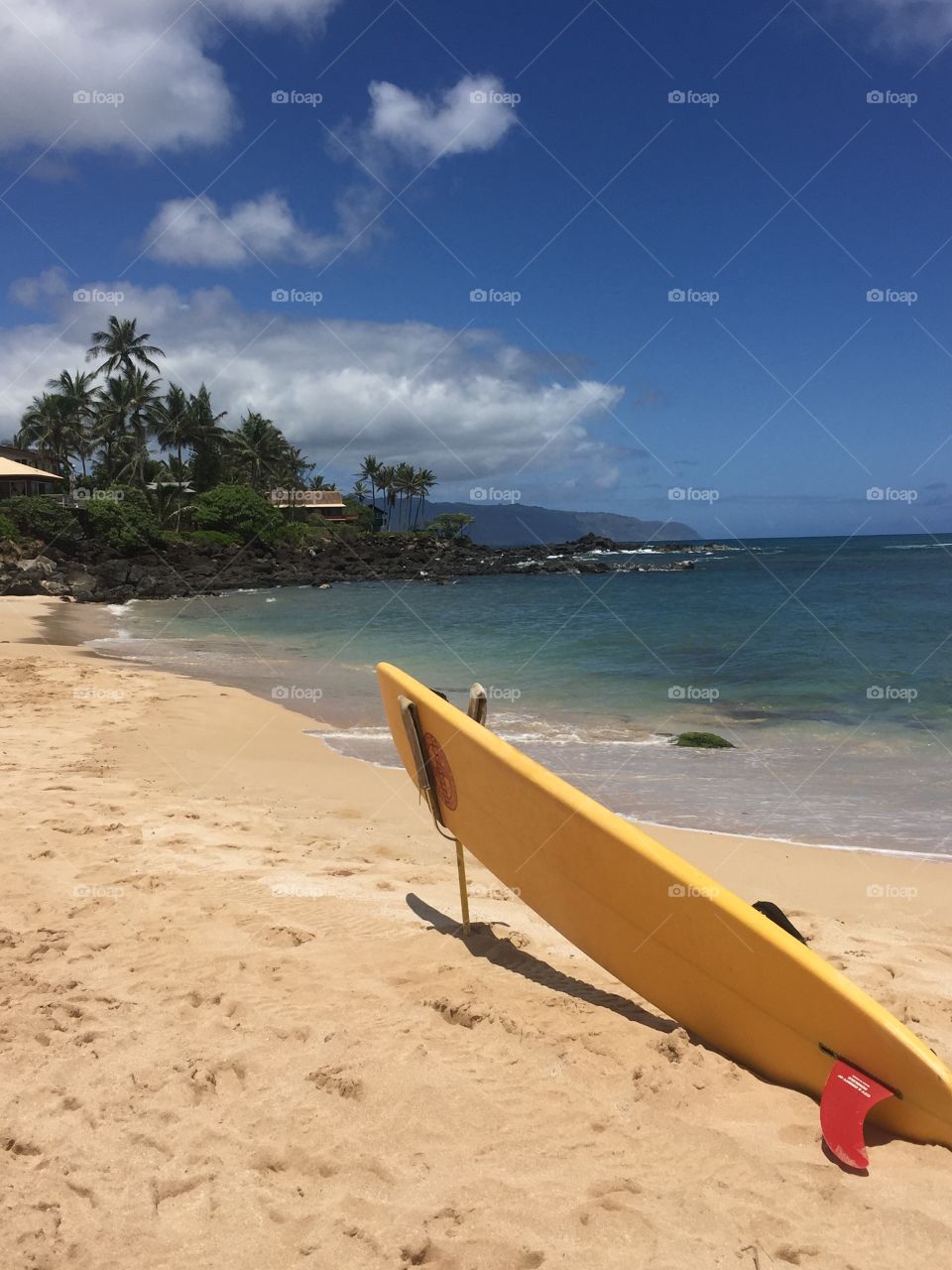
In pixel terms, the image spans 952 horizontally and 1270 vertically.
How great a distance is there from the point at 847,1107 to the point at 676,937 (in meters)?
0.74

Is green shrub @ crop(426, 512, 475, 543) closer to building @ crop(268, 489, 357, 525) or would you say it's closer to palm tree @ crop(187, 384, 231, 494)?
building @ crop(268, 489, 357, 525)

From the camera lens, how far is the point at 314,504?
65875 millimetres

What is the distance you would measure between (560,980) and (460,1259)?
67.1 inches

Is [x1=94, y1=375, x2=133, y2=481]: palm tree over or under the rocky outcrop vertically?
over

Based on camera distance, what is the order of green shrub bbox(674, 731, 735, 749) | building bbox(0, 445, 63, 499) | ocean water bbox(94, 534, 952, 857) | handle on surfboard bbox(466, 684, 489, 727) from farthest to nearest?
building bbox(0, 445, 63, 499), green shrub bbox(674, 731, 735, 749), ocean water bbox(94, 534, 952, 857), handle on surfboard bbox(466, 684, 489, 727)

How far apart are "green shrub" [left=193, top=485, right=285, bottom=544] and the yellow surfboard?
47.2 metres

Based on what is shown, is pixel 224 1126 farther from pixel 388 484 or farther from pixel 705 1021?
pixel 388 484

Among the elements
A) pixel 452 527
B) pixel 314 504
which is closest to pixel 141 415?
pixel 314 504

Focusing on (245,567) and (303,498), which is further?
(303,498)

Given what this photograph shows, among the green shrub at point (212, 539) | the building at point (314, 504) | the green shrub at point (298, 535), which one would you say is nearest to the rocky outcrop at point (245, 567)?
the green shrub at point (212, 539)

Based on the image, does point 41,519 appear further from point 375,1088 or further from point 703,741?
point 375,1088

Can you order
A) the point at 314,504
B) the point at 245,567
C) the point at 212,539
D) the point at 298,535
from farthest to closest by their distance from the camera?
1. the point at 314,504
2. the point at 298,535
3. the point at 212,539
4. the point at 245,567

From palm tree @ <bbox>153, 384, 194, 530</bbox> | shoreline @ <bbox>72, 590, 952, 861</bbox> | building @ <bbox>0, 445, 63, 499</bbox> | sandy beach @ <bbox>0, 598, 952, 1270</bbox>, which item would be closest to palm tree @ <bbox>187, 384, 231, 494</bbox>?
palm tree @ <bbox>153, 384, 194, 530</bbox>

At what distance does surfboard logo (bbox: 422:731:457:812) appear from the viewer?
4079mm
